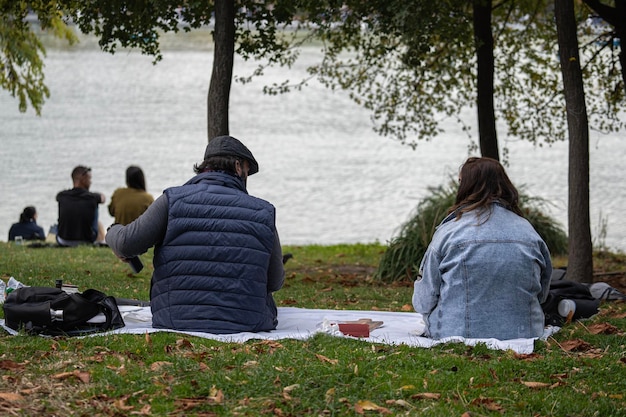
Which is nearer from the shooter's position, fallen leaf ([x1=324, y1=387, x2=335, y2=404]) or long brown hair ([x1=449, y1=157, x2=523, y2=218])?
fallen leaf ([x1=324, y1=387, x2=335, y2=404])

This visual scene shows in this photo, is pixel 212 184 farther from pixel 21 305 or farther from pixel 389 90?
pixel 389 90

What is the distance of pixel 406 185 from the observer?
93.0 ft

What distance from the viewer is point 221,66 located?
9234 millimetres

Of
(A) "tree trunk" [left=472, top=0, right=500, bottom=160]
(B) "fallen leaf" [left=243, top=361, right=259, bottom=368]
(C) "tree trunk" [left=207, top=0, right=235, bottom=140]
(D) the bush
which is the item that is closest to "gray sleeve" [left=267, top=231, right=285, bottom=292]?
(B) "fallen leaf" [left=243, top=361, right=259, bottom=368]

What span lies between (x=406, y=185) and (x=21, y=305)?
23.0m

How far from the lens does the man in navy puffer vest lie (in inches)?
230

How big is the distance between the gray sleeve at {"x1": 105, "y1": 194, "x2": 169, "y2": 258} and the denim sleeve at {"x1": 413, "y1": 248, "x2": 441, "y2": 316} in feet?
5.22

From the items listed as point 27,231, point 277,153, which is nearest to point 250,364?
point 27,231

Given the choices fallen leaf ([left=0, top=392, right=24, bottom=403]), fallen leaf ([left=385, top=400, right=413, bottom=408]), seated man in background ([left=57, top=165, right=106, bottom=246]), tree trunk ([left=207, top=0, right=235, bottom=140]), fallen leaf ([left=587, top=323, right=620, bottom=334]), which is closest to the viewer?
fallen leaf ([left=0, top=392, right=24, bottom=403])

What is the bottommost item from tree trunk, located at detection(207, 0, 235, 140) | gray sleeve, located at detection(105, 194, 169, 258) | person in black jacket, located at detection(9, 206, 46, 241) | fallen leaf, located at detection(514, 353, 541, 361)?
person in black jacket, located at detection(9, 206, 46, 241)

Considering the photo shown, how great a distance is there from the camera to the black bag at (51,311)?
5.75 meters

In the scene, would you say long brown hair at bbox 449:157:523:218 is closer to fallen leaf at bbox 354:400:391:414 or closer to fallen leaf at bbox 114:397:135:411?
fallen leaf at bbox 354:400:391:414

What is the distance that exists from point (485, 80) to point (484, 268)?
6754mm

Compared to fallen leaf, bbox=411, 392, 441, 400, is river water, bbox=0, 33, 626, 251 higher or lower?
higher
